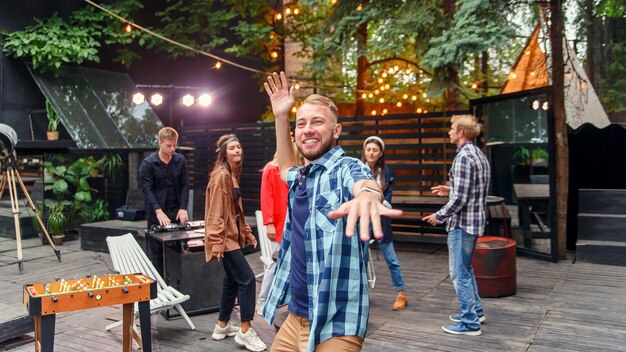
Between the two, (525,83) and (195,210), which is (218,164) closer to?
(195,210)

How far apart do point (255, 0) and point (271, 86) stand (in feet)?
42.8

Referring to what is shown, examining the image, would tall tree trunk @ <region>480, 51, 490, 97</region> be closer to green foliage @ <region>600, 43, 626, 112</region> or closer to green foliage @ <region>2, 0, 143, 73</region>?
green foliage @ <region>600, 43, 626, 112</region>

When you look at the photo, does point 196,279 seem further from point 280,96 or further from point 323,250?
point 323,250

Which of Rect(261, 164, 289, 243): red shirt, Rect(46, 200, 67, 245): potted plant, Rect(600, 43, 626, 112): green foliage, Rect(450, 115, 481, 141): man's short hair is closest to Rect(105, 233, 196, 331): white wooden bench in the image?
Rect(261, 164, 289, 243): red shirt

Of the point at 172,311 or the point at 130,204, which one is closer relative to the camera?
the point at 172,311

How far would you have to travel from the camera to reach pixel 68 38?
1279 centimetres

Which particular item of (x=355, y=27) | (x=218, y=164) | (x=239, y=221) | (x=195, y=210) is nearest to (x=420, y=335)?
(x=239, y=221)

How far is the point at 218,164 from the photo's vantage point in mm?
5410

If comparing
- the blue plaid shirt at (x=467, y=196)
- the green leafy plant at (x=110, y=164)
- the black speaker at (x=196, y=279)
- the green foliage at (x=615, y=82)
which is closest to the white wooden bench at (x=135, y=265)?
the black speaker at (x=196, y=279)

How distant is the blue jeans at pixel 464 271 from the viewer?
5.34 m

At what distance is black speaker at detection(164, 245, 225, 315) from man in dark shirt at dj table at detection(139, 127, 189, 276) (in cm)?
36

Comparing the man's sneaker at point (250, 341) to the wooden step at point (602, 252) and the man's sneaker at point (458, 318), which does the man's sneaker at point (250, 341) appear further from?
the wooden step at point (602, 252)

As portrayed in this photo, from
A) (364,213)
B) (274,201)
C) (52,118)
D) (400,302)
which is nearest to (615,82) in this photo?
(400,302)

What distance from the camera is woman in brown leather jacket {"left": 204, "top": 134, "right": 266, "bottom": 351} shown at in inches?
202
